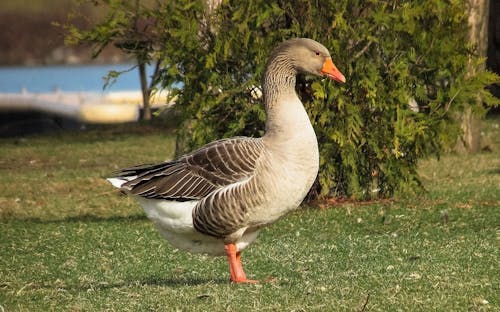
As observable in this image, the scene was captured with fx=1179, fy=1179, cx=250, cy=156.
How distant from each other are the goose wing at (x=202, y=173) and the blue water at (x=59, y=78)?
92019mm

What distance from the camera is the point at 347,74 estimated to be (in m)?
14.2

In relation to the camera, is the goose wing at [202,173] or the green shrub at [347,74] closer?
the goose wing at [202,173]

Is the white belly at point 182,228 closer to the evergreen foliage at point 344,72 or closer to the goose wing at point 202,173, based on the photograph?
the goose wing at point 202,173

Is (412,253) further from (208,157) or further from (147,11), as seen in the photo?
(147,11)

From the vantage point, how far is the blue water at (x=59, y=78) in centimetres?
10625

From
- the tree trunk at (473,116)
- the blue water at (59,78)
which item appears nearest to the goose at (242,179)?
the tree trunk at (473,116)

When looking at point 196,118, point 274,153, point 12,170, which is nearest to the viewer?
point 274,153

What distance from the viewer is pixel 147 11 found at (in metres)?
14.2

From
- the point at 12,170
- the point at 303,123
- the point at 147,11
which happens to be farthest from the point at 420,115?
the point at 12,170

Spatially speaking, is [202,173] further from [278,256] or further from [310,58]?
[278,256]

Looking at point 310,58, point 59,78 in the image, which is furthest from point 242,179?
point 59,78

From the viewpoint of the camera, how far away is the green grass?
8602mm

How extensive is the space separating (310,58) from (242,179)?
4.31 ft

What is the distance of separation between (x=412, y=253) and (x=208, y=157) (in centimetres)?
260
